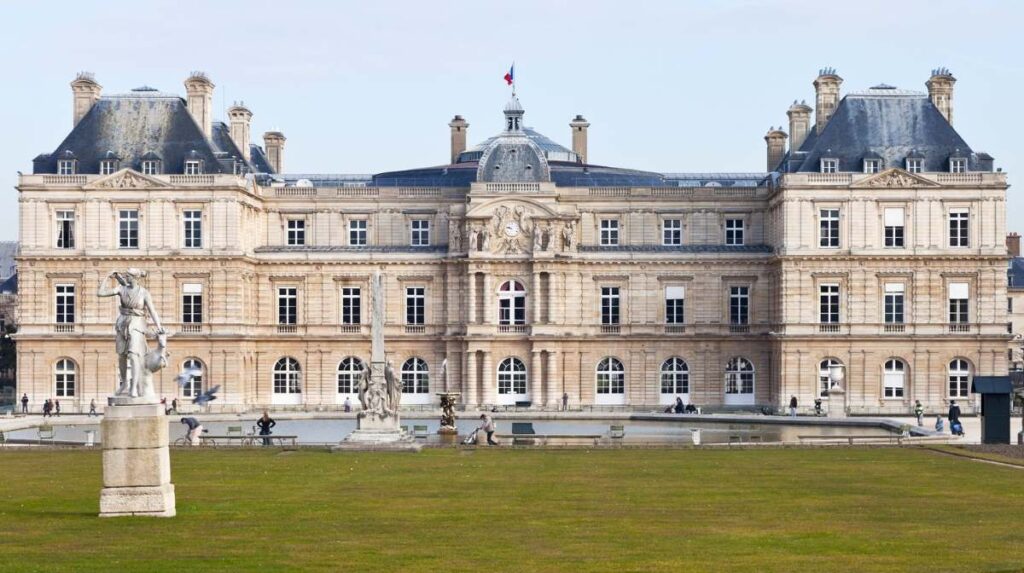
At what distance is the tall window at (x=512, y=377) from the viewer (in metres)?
86.1

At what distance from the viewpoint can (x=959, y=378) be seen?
83.2 m

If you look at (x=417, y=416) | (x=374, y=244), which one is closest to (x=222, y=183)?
(x=374, y=244)

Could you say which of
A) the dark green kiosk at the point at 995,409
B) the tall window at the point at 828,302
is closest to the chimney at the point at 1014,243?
the tall window at the point at 828,302

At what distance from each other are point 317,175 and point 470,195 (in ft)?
62.3

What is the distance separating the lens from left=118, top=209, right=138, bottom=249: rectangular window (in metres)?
83.8

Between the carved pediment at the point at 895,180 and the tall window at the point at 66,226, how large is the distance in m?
37.3

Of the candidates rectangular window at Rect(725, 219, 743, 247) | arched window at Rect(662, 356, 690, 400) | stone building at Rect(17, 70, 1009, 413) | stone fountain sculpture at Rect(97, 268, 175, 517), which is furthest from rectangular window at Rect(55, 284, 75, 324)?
stone fountain sculpture at Rect(97, 268, 175, 517)

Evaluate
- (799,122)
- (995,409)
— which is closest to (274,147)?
(799,122)

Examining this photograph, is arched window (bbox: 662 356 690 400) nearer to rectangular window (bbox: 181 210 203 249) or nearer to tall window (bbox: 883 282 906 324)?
tall window (bbox: 883 282 906 324)

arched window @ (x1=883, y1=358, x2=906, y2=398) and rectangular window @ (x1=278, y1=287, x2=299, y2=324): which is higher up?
rectangular window @ (x1=278, y1=287, x2=299, y2=324)

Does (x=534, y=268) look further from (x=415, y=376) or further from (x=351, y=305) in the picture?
(x=351, y=305)

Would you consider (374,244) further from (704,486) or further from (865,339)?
(704,486)

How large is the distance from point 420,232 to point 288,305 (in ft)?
25.3

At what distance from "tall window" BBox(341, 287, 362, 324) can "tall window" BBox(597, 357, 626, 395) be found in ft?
40.3
